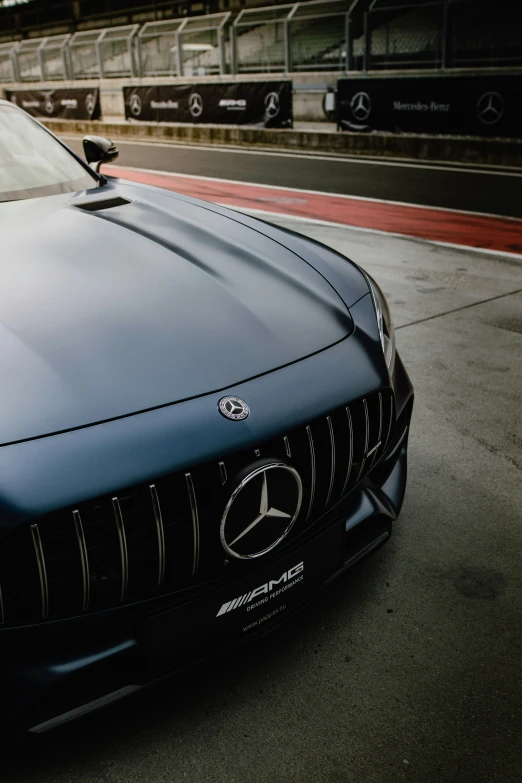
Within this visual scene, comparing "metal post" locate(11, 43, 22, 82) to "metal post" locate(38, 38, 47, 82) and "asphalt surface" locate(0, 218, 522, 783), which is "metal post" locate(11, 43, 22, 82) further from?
"asphalt surface" locate(0, 218, 522, 783)

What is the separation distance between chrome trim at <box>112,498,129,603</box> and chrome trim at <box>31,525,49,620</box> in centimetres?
17

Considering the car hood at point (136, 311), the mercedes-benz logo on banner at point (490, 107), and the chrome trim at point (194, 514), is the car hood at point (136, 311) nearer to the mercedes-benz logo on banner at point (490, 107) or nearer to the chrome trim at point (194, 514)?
the chrome trim at point (194, 514)

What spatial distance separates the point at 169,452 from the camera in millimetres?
1737

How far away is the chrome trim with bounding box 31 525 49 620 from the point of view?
1.60m

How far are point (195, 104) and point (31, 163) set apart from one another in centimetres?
1718

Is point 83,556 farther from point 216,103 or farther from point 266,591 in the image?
point 216,103

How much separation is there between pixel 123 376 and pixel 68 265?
68cm

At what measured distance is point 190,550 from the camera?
5.80ft

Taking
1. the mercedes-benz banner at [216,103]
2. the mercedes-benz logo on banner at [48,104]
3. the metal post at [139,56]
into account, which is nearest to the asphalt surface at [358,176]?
the mercedes-benz banner at [216,103]

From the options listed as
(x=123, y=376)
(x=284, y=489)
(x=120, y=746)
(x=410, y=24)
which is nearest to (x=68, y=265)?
(x=123, y=376)

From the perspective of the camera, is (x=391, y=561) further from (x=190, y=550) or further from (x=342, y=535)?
(x=190, y=550)

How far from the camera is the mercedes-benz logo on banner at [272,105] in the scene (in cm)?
1723

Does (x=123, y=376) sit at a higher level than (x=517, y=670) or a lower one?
higher

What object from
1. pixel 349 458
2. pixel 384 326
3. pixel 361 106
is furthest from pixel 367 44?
pixel 349 458
